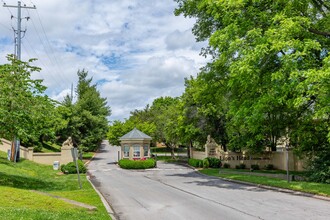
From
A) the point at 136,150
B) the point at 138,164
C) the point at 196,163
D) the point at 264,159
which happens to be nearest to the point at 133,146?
the point at 136,150

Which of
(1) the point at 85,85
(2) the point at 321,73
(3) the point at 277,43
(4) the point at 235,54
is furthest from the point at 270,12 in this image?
(1) the point at 85,85

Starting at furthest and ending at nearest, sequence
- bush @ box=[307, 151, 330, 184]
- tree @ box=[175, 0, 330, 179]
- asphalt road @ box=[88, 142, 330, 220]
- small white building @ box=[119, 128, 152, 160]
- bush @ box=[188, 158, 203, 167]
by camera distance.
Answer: small white building @ box=[119, 128, 152, 160], bush @ box=[188, 158, 203, 167], bush @ box=[307, 151, 330, 184], tree @ box=[175, 0, 330, 179], asphalt road @ box=[88, 142, 330, 220]

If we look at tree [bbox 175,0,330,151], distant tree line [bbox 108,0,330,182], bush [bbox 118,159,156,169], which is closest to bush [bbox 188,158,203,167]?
bush [bbox 118,159,156,169]

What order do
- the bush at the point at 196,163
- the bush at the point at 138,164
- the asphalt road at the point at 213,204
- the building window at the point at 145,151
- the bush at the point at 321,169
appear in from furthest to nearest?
the building window at the point at 145,151, the bush at the point at 138,164, the bush at the point at 196,163, the bush at the point at 321,169, the asphalt road at the point at 213,204

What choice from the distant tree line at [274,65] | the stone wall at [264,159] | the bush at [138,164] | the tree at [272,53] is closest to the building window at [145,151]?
the bush at [138,164]

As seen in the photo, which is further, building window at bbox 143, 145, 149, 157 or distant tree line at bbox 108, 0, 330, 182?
building window at bbox 143, 145, 149, 157

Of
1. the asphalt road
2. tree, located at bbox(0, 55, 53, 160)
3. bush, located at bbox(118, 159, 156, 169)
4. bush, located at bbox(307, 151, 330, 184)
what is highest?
tree, located at bbox(0, 55, 53, 160)

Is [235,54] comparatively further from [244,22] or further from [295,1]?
[295,1]

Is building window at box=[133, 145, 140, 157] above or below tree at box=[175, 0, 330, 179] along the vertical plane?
below

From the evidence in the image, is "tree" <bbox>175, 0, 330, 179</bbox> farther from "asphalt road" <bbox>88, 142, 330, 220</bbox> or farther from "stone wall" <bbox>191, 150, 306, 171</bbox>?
"stone wall" <bbox>191, 150, 306, 171</bbox>

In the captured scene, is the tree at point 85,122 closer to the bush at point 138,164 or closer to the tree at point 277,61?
the bush at point 138,164

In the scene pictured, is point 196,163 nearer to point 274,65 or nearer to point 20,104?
point 274,65

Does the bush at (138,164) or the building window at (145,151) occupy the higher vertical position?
the building window at (145,151)

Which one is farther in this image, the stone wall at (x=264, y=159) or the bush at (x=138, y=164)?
the bush at (x=138, y=164)
